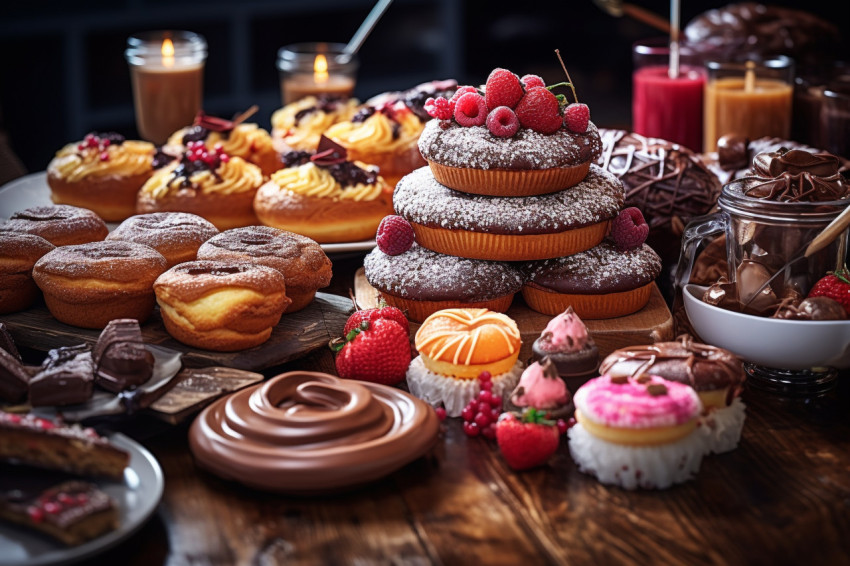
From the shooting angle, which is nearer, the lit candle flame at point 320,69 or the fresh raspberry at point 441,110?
the fresh raspberry at point 441,110

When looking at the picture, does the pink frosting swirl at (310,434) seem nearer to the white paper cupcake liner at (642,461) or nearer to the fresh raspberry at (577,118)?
the white paper cupcake liner at (642,461)

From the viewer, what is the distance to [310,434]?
4.94 ft

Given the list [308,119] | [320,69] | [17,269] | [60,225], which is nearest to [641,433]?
[17,269]

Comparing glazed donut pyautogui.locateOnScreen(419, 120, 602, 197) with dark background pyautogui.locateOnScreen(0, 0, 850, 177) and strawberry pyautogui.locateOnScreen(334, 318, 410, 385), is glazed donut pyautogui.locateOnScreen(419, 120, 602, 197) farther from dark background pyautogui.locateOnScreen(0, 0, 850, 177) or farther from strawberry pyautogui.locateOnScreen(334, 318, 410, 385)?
dark background pyautogui.locateOnScreen(0, 0, 850, 177)

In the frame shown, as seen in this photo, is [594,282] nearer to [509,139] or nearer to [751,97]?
[509,139]

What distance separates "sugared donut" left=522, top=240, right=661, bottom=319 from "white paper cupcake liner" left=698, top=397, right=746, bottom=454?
0.40m

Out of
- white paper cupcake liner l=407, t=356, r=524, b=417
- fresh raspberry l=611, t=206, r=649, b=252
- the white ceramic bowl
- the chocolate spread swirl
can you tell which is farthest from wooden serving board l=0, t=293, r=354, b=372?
the chocolate spread swirl

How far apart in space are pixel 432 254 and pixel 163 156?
1.10m

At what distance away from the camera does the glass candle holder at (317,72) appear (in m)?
3.57

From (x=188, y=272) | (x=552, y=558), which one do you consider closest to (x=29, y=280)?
(x=188, y=272)

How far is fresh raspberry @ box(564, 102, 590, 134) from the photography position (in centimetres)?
196

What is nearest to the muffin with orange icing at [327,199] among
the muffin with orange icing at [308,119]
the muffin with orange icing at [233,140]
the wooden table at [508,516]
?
the muffin with orange icing at [233,140]

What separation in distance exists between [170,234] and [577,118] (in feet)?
3.08

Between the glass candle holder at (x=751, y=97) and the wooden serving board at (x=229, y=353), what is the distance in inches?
61.9
